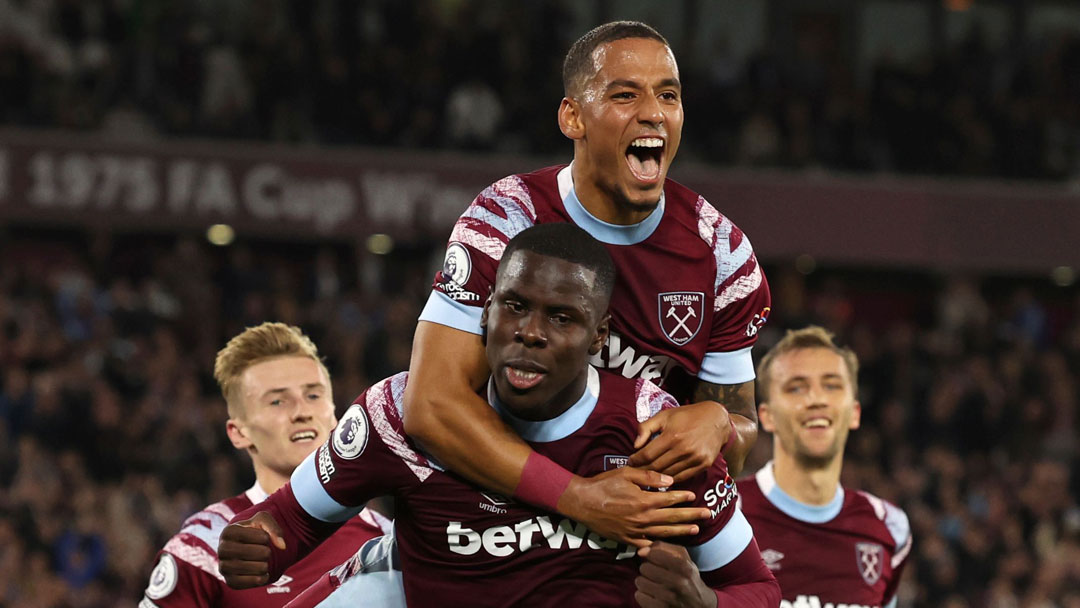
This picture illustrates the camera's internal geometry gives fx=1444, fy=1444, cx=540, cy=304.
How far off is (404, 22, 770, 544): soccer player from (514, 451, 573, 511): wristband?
19 millimetres

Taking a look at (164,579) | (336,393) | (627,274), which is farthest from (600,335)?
(336,393)

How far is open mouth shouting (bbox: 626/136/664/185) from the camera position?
12.1 feet

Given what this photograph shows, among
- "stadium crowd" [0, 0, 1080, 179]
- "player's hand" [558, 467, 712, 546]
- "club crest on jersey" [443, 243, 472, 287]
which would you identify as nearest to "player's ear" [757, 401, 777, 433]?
"club crest on jersey" [443, 243, 472, 287]

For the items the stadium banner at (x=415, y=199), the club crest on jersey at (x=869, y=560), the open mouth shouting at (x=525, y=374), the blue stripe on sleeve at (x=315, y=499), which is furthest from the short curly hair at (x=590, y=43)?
the stadium banner at (x=415, y=199)

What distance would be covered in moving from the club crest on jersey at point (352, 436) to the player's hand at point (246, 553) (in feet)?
0.86

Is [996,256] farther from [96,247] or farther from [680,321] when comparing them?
[680,321]

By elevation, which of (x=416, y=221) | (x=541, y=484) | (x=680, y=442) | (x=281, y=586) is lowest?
(x=281, y=586)

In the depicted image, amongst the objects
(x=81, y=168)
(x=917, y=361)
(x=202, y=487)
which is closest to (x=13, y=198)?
(x=81, y=168)

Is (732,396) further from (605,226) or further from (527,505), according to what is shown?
(527,505)

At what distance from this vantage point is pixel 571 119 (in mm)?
3826

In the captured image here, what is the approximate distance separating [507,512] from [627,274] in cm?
78

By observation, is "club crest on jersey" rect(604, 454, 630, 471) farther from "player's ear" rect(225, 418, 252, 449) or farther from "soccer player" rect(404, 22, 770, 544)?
"player's ear" rect(225, 418, 252, 449)

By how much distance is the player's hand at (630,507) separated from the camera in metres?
3.10

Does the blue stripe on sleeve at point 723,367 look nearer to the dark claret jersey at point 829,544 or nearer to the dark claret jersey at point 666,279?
the dark claret jersey at point 666,279
